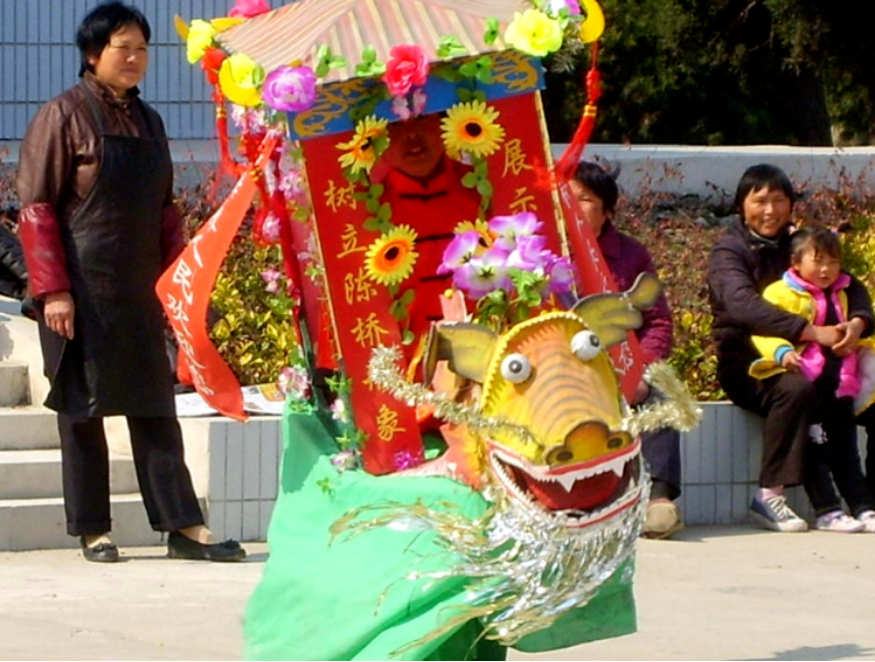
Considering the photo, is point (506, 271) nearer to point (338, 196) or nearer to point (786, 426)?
point (338, 196)

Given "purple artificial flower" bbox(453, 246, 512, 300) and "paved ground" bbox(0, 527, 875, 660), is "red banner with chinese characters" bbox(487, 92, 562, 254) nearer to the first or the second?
"purple artificial flower" bbox(453, 246, 512, 300)

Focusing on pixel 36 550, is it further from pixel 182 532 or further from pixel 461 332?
pixel 461 332

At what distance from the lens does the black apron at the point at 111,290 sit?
7.64 metres

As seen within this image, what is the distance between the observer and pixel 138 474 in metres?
7.88

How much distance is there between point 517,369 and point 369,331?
0.83 meters

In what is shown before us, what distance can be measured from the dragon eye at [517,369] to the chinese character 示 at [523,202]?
912 mm

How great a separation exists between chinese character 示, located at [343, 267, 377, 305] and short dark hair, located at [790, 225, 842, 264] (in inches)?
143

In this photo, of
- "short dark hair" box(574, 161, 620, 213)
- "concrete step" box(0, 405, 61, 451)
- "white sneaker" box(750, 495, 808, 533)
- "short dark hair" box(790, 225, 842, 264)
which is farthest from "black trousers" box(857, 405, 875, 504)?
"concrete step" box(0, 405, 61, 451)

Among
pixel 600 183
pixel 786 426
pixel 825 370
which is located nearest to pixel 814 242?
pixel 825 370

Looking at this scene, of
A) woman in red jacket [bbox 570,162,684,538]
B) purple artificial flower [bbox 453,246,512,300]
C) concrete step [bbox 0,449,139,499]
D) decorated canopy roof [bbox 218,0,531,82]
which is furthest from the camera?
woman in red jacket [bbox 570,162,684,538]

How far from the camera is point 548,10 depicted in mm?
5598

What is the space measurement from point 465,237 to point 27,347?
173 inches

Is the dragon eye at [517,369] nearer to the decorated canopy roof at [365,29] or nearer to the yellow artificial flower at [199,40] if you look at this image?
the decorated canopy roof at [365,29]

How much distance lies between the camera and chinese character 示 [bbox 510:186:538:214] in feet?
18.8
